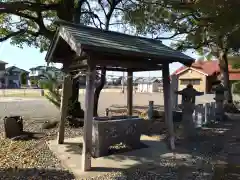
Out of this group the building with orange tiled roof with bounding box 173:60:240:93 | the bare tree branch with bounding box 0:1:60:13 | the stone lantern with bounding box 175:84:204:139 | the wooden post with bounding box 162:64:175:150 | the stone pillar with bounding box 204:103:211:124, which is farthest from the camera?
the building with orange tiled roof with bounding box 173:60:240:93

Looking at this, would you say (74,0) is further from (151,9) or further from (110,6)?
(151,9)

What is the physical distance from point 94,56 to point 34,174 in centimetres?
259

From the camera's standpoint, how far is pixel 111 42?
17.7 feet

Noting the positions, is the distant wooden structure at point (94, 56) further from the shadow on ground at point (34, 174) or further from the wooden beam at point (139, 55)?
the shadow on ground at point (34, 174)

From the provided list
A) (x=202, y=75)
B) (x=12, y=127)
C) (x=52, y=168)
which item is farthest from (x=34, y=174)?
(x=202, y=75)

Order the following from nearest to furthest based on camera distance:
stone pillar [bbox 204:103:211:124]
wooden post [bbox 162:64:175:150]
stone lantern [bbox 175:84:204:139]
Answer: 1. wooden post [bbox 162:64:175:150]
2. stone lantern [bbox 175:84:204:139]
3. stone pillar [bbox 204:103:211:124]

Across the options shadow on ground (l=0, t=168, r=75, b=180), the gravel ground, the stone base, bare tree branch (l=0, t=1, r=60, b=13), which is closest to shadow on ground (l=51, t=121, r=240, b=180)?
the gravel ground

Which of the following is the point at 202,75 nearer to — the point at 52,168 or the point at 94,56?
the point at 94,56

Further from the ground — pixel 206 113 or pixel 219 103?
pixel 219 103

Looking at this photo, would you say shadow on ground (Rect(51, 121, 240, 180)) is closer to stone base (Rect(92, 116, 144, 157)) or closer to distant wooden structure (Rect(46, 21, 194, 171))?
stone base (Rect(92, 116, 144, 157))

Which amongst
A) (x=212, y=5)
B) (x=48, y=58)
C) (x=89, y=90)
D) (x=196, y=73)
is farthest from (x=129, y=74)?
(x=196, y=73)

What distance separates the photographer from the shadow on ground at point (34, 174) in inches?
177

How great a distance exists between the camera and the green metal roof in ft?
16.0

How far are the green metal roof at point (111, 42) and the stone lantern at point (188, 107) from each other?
1520mm
